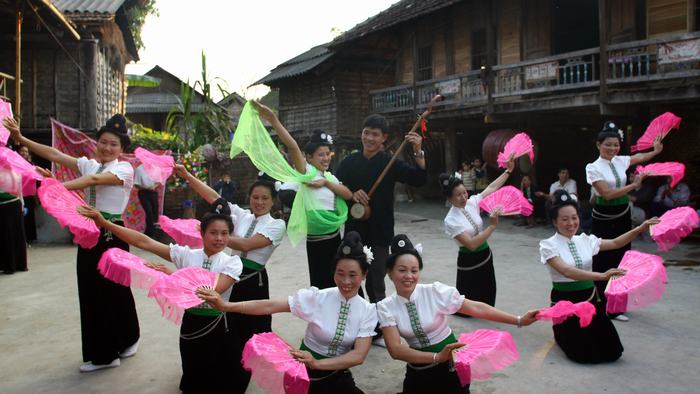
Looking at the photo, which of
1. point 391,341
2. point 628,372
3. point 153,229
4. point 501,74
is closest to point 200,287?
point 391,341

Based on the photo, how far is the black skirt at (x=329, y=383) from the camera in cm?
307

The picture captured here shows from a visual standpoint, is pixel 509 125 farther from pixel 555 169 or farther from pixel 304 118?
pixel 304 118

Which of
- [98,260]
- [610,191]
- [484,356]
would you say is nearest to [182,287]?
[484,356]

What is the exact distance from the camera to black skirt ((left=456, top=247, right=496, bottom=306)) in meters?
5.34

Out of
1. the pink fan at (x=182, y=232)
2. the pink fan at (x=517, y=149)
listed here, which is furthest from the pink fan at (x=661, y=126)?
the pink fan at (x=182, y=232)

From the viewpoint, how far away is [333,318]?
3094 mm

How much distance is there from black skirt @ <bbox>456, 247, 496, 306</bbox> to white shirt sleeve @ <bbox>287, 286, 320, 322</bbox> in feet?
8.46

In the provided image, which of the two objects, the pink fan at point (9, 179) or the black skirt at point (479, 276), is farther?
the black skirt at point (479, 276)

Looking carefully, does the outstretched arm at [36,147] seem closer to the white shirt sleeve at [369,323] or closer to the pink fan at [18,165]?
the pink fan at [18,165]

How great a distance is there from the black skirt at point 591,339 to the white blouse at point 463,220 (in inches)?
47.6

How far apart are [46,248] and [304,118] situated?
14.2 metres

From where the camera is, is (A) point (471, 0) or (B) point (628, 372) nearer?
(B) point (628, 372)

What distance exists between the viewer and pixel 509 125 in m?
14.6

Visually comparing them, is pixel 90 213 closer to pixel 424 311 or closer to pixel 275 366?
pixel 275 366
